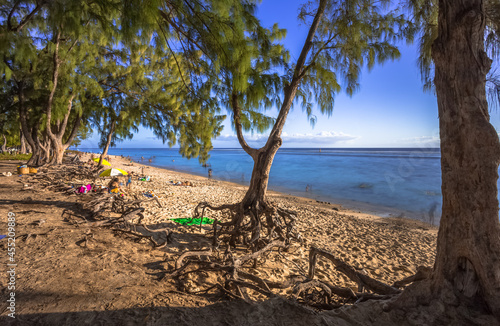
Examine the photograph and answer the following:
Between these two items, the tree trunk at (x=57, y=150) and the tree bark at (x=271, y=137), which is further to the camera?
the tree trunk at (x=57, y=150)

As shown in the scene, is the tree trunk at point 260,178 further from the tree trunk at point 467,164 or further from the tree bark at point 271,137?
the tree trunk at point 467,164

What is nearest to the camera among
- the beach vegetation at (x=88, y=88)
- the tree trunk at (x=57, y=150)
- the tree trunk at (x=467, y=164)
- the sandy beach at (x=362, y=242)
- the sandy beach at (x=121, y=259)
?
the tree trunk at (x=467, y=164)

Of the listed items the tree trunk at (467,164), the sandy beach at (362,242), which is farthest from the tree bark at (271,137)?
the tree trunk at (467,164)

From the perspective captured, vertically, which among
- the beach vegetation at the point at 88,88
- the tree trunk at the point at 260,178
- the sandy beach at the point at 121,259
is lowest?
the sandy beach at the point at 121,259

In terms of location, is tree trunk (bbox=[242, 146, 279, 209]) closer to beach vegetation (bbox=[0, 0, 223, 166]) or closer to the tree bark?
the tree bark

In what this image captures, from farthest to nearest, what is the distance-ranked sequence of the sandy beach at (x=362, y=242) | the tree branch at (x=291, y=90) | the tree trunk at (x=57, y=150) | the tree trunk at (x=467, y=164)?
the tree trunk at (x=57, y=150) → the sandy beach at (x=362, y=242) → the tree branch at (x=291, y=90) → the tree trunk at (x=467, y=164)

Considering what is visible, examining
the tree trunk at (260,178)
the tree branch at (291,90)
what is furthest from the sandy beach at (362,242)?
the tree branch at (291,90)

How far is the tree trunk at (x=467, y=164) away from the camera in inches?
67.7

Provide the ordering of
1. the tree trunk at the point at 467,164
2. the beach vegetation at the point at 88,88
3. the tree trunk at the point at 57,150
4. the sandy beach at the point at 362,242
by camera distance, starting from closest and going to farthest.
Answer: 1. the tree trunk at the point at 467,164
2. the sandy beach at the point at 362,242
3. the beach vegetation at the point at 88,88
4. the tree trunk at the point at 57,150

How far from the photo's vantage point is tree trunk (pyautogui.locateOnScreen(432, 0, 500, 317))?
67.7 inches

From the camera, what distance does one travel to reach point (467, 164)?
1757 millimetres

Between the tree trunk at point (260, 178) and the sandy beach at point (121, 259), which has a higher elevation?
the tree trunk at point (260, 178)

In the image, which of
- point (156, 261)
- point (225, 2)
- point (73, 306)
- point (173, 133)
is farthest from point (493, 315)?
point (173, 133)

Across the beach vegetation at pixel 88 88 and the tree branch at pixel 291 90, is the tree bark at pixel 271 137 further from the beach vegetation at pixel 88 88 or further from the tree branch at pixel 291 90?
the beach vegetation at pixel 88 88
